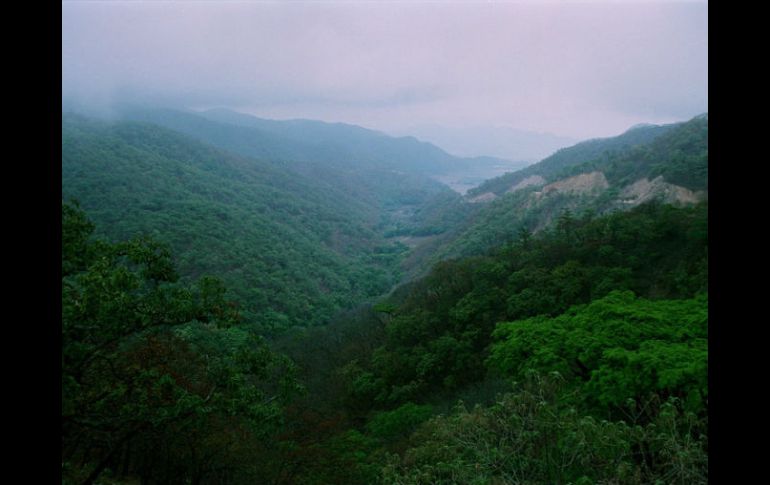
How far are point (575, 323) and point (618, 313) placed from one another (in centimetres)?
91

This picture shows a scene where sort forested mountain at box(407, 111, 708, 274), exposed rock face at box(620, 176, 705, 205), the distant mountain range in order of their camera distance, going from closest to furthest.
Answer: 1. exposed rock face at box(620, 176, 705, 205)
2. forested mountain at box(407, 111, 708, 274)
3. the distant mountain range

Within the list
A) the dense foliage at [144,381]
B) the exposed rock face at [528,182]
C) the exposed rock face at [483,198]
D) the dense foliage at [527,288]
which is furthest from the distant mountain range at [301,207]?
the dense foliage at [144,381]

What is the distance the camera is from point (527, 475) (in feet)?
22.1

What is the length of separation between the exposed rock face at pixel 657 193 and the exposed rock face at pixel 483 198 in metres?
49.0

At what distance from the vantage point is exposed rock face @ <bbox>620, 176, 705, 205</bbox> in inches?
1423

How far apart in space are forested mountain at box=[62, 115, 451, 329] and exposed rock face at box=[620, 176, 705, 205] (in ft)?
100

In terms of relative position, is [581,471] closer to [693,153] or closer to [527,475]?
[527,475]

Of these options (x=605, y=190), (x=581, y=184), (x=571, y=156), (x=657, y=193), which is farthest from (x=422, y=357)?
(x=571, y=156)

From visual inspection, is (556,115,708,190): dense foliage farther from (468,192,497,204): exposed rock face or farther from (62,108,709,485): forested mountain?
(468,192,497,204): exposed rock face

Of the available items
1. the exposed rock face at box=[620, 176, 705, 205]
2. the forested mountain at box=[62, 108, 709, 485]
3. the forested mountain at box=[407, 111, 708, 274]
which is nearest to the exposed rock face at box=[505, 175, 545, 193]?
the forested mountain at box=[407, 111, 708, 274]

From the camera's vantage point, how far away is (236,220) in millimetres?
68812

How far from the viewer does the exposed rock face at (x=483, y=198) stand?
97000mm

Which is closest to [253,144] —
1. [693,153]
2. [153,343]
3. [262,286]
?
[262,286]

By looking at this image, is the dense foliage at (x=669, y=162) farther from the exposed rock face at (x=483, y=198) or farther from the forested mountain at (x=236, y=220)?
the exposed rock face at (x=483, y=198)
